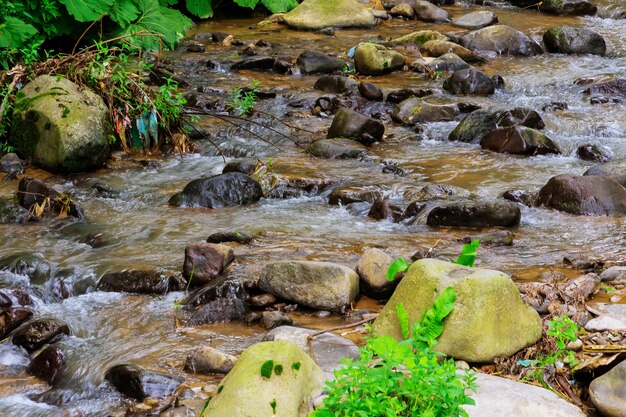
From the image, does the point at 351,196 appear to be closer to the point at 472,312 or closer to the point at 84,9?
the point at 472,312

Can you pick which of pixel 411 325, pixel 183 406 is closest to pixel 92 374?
pixel 183 406

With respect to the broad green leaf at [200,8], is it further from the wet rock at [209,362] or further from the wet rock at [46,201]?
the wet rock at [209,362]

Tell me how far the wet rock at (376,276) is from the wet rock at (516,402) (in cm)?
153

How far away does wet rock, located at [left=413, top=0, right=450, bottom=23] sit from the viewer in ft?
56.2

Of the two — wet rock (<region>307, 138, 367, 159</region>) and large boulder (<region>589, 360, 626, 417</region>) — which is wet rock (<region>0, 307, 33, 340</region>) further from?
wet rock (<region>307, 138, 367, 159</region>)

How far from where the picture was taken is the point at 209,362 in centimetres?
433

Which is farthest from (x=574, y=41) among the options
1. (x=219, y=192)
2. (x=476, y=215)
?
(x=219, y=192)

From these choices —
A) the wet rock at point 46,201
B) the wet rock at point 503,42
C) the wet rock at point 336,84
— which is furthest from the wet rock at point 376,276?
the wet rock at point 503,42

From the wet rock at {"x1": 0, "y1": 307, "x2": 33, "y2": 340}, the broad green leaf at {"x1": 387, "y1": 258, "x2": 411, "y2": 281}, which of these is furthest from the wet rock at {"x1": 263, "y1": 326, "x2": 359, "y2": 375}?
the wet rock at {"x1": 0, "y1": 307, "x2": 33, "y2": 340}

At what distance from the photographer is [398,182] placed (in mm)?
8188

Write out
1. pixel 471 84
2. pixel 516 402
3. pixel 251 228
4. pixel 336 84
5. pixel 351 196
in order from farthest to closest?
pixel 336 84 < pixel 471 84 < pixel 351 196 < pixel 251 228 < pixel 516 402

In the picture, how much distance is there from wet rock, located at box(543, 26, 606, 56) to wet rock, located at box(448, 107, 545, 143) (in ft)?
15.3

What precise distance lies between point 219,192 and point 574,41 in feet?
28.6

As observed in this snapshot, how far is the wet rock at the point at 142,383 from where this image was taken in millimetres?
4129
